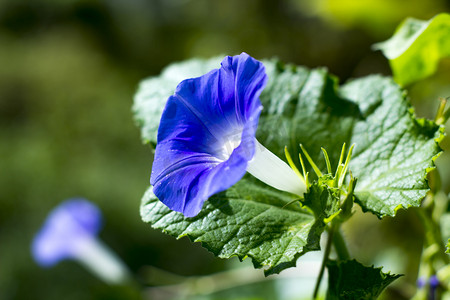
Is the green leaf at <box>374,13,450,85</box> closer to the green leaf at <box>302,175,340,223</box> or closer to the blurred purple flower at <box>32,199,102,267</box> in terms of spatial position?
the green leaf at <box>302,175,340,223</box>

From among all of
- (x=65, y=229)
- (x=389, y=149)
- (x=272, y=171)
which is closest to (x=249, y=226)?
(x=272, y=171)

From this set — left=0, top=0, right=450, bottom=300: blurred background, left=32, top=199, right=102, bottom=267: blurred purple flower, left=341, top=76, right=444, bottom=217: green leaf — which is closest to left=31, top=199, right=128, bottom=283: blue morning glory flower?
left=32, top=199, right=102, bottom=267: blurred purple flower

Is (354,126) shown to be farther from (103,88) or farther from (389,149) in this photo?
(103,88)

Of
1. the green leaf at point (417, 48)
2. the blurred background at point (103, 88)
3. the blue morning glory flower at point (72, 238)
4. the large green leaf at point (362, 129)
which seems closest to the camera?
the large green leaf at point (362, 129)

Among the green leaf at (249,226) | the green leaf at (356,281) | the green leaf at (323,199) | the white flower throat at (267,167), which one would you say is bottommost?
the green leaf at (356,281)

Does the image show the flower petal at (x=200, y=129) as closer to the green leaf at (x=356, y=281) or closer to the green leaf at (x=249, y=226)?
the green leaf at (x=249, y=226)

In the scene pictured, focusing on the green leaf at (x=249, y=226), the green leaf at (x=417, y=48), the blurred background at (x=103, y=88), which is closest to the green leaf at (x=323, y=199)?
the green leaf at (x=249, y=226)
